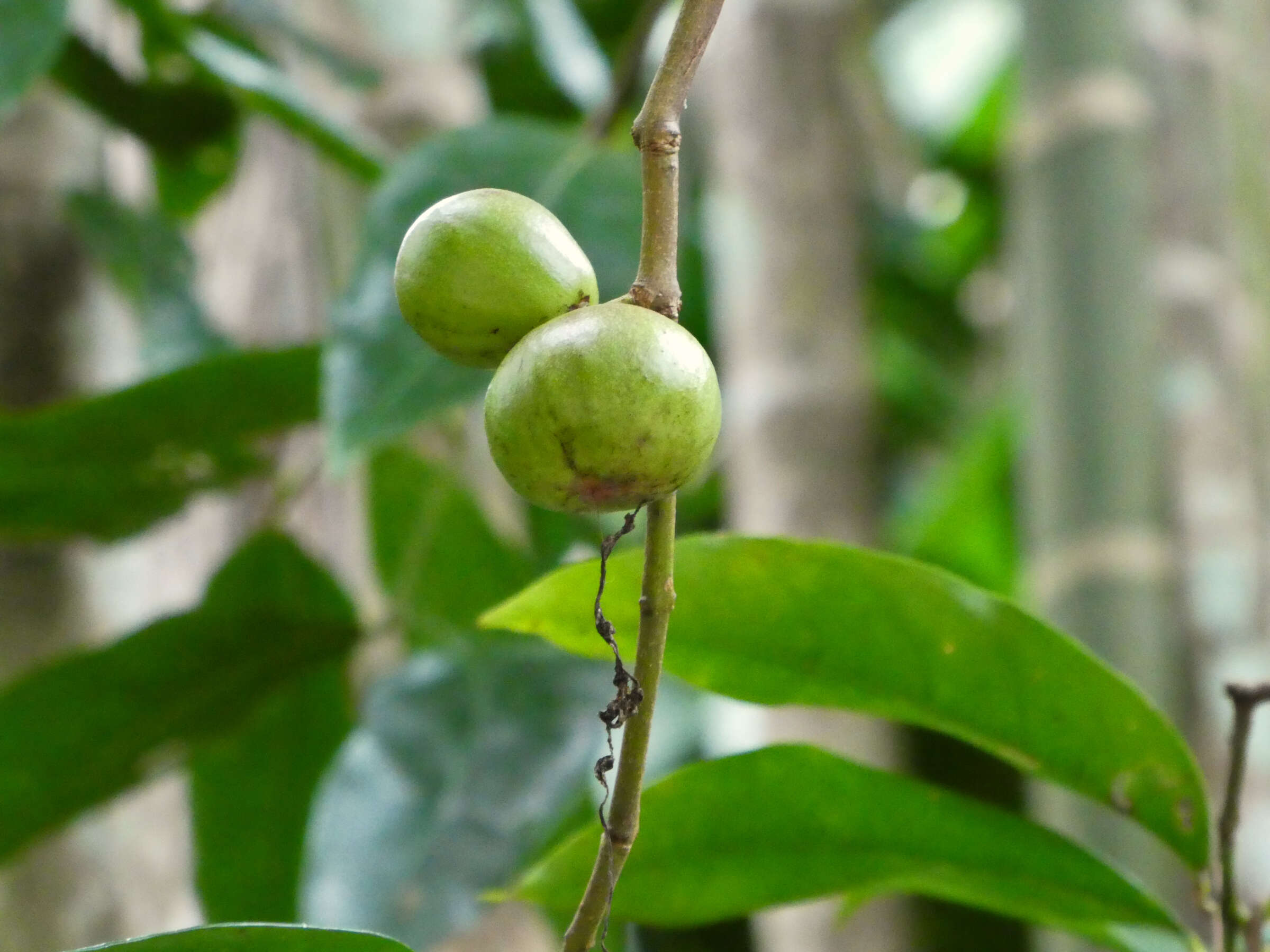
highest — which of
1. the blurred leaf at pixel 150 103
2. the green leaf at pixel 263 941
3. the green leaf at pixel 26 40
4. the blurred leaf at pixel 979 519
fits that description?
the blurred leaf at pixel 979 519

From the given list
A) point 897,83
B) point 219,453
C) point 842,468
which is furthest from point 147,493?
point 897,83

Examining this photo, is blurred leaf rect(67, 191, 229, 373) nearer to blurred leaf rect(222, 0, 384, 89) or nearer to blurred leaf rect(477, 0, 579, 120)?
blurred leaf rect(222, 0, 384, 89)

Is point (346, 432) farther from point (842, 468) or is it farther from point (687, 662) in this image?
point (842, 468)

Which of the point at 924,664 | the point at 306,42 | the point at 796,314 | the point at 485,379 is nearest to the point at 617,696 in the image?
the point at 924,664

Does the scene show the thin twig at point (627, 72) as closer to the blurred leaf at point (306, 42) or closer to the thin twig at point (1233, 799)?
the blurred leaf at point (306, 42)

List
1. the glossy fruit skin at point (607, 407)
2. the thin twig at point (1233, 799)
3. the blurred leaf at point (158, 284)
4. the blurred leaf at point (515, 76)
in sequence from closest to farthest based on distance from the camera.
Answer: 1. the glossy fruit skin at point (607, 407)
2. the thin twig at point (1233, 799)
3. the blurred leaf at point (158, 284)
4. the blurred leaf at point (515, 76)

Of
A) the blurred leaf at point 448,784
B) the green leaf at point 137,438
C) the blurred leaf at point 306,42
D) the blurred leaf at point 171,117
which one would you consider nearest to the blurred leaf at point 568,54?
the blurred leaf at point 306,42
